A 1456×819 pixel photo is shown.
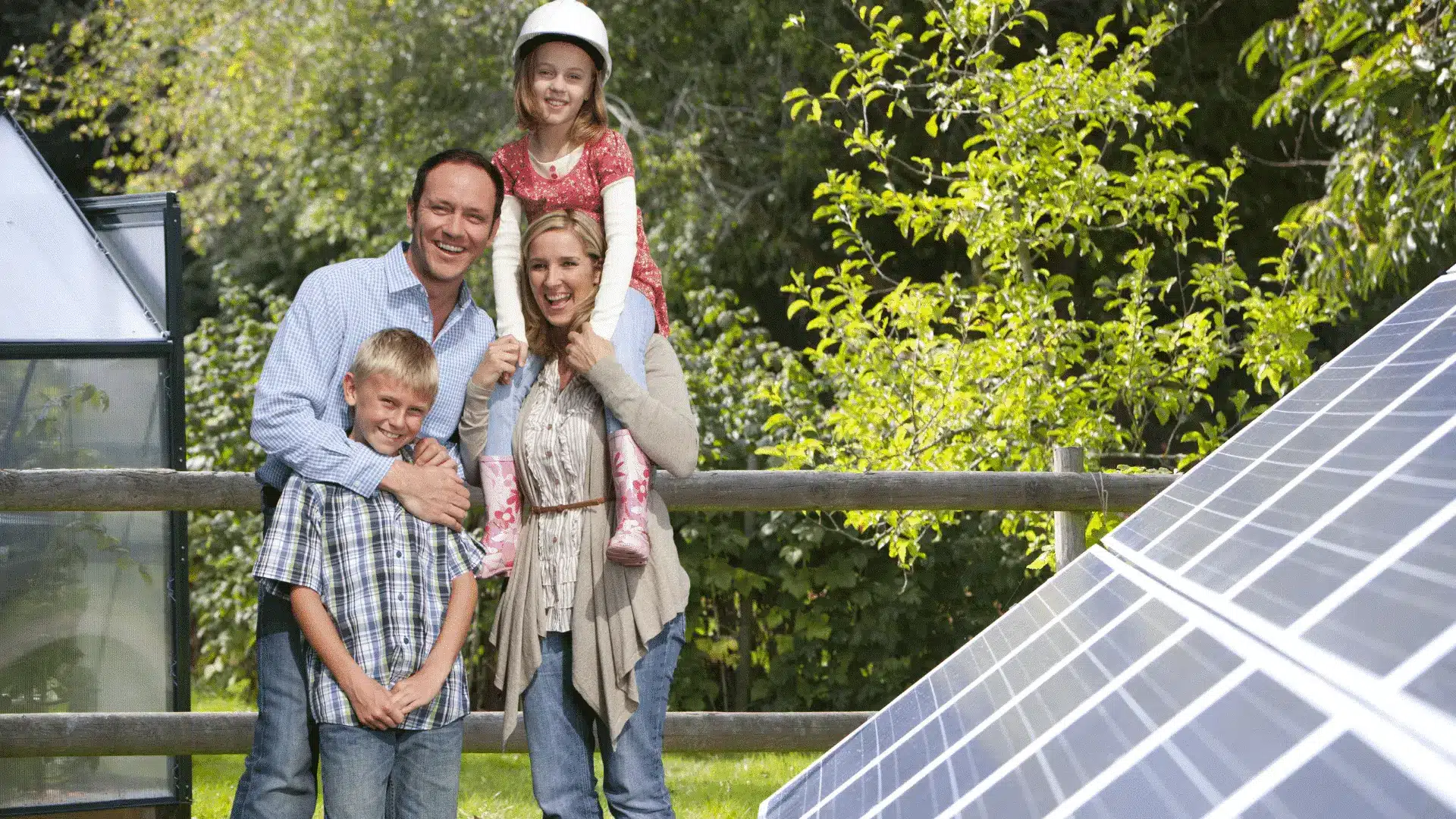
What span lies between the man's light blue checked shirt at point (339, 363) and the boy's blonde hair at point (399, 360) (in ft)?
0.29

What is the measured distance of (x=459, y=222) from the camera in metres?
2.77

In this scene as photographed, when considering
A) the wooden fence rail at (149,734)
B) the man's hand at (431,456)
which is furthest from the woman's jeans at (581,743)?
the wooden fence rail at (149,734)

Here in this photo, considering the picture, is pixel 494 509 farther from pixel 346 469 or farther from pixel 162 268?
pixel 162 268

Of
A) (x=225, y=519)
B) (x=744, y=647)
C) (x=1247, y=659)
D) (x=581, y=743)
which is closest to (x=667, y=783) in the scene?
(x=744, y=647)

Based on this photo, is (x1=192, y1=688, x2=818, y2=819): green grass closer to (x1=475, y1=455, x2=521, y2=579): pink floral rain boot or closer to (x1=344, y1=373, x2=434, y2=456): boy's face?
(x1=475, y1=455, x2=521, y2=579): pink floral rain boot

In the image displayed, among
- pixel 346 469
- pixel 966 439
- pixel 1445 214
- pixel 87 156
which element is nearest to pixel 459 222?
pixel 346 469

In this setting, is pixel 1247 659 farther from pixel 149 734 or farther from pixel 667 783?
pixel 667 783

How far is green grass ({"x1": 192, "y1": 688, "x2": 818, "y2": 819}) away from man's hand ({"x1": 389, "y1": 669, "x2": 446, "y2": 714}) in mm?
2410

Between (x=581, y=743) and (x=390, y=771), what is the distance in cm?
36

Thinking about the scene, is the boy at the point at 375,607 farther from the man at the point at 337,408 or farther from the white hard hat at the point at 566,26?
the white hard hat at the point at 566,26

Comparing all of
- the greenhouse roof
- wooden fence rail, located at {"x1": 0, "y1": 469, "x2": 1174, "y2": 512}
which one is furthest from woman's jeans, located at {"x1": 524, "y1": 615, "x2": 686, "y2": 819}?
the greenhouse roof

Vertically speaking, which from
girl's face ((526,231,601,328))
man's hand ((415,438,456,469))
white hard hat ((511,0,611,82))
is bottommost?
man's hand ((415,438,456,469))

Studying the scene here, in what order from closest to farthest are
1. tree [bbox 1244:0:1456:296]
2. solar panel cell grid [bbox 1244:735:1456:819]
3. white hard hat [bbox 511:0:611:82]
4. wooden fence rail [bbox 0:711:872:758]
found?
solar panel cell grid [bbox 1244:735:1456:819] → white hard hat [bbox 511:0:611:82] → wooden fence rail [bbox 0:711:872:758] → tree [bbox 1244:0:1456:296]

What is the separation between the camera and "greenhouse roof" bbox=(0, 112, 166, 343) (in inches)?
189
